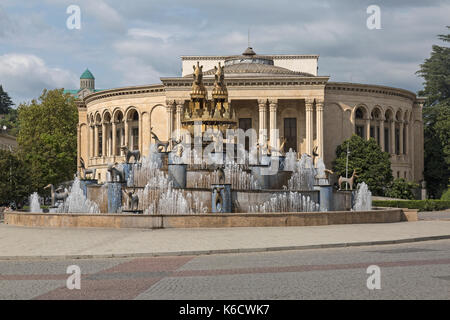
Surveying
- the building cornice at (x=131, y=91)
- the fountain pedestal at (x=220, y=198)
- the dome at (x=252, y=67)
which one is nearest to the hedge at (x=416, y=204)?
the fountain pedestal at (x=220, y=198)

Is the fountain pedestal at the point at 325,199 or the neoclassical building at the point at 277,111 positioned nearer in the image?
the fountain pedestal at the point at 325,199

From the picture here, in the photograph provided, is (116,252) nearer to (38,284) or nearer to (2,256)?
(2,256)

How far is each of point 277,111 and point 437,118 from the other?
21959mm

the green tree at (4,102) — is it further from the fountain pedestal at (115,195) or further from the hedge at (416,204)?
the fountain pedestal at (115,195)

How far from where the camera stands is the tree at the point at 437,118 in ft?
284

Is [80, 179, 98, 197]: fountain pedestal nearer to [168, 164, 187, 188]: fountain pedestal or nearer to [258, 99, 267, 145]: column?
[168, 164, 187, 188]: fountain pedestal

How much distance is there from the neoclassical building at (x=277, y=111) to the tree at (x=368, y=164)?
425 cm

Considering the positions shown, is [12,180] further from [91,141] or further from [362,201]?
[91,141]

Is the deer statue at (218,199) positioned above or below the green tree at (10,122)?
below

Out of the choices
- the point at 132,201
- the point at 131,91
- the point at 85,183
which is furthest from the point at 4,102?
the point at 132,201

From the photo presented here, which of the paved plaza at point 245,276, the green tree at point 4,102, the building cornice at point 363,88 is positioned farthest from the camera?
the green tree at point 4,102

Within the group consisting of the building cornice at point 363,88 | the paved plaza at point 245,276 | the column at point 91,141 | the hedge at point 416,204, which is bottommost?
the hedge at point 416,204
